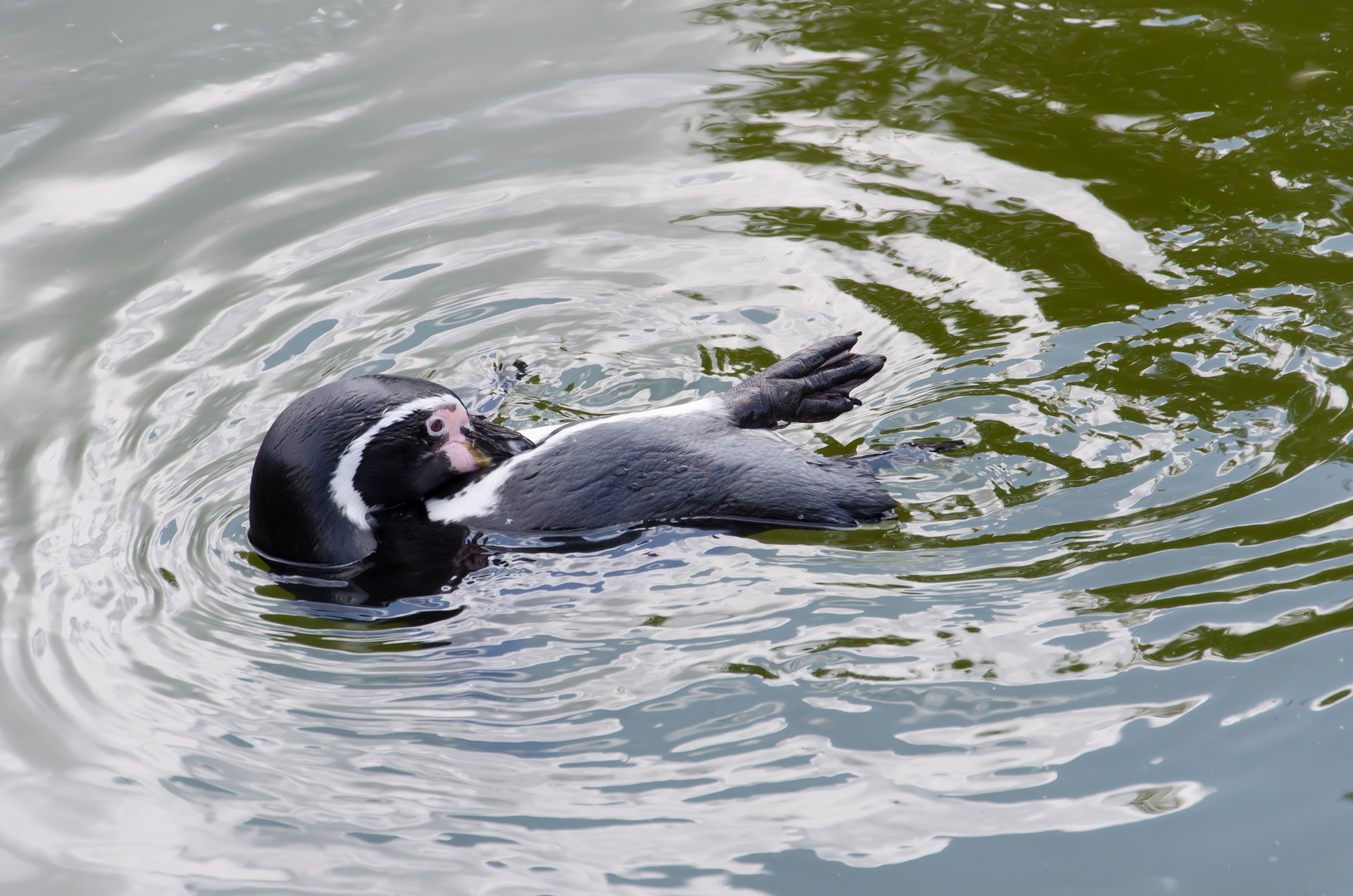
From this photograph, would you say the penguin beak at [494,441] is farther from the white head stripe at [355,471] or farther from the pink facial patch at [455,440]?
the white head stripe at [355,471]

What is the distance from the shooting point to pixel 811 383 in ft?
14.1

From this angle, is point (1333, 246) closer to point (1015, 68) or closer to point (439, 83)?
point (1015, 68)

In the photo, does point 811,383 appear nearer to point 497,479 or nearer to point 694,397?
point 694,397

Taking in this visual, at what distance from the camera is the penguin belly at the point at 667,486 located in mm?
3686

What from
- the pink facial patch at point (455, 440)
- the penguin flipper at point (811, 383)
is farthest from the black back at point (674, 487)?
the penguin flipper at point (811, 383)

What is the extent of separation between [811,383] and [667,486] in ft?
2.78

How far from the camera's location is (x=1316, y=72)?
225 inches

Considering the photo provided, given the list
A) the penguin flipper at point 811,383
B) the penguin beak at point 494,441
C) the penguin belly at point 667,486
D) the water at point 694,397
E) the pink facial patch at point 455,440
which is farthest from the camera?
the penguin flipper at point 811,383

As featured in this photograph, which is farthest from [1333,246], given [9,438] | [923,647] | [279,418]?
[9,438]

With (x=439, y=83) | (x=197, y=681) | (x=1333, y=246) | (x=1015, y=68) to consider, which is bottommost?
(x=197, y=681)

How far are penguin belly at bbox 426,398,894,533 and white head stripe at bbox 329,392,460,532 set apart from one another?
12.0 inches

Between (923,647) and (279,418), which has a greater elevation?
(279,418)

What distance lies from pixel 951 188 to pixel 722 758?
3345mm

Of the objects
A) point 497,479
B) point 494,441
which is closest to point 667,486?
point 497,479
